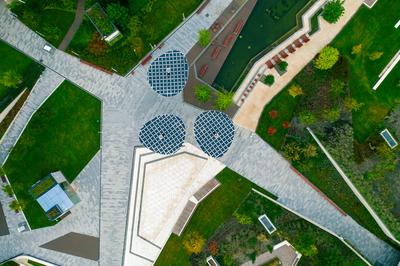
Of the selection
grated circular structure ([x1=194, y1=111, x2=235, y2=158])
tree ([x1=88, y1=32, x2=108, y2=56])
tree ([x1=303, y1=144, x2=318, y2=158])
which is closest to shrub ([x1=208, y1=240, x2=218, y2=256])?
grated circular structure ([x1=194, y1=111, x2=235, y2=158])

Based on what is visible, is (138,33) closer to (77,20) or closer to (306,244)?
(77,20)

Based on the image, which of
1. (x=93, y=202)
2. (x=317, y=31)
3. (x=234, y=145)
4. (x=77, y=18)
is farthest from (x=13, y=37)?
(x=317, y=31)

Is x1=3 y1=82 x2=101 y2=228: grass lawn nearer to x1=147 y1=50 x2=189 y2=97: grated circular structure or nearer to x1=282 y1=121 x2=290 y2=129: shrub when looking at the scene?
x1=147 y1=50 x2=189 y2=97: grated circular structure

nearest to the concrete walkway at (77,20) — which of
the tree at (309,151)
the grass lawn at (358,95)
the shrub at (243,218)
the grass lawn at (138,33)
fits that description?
the grass lawn at (138,33)

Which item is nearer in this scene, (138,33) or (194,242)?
(194,242)

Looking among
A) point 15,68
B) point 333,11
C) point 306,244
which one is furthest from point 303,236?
point 15,68

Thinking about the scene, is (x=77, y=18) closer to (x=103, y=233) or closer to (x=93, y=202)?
(x=93, y=202)
